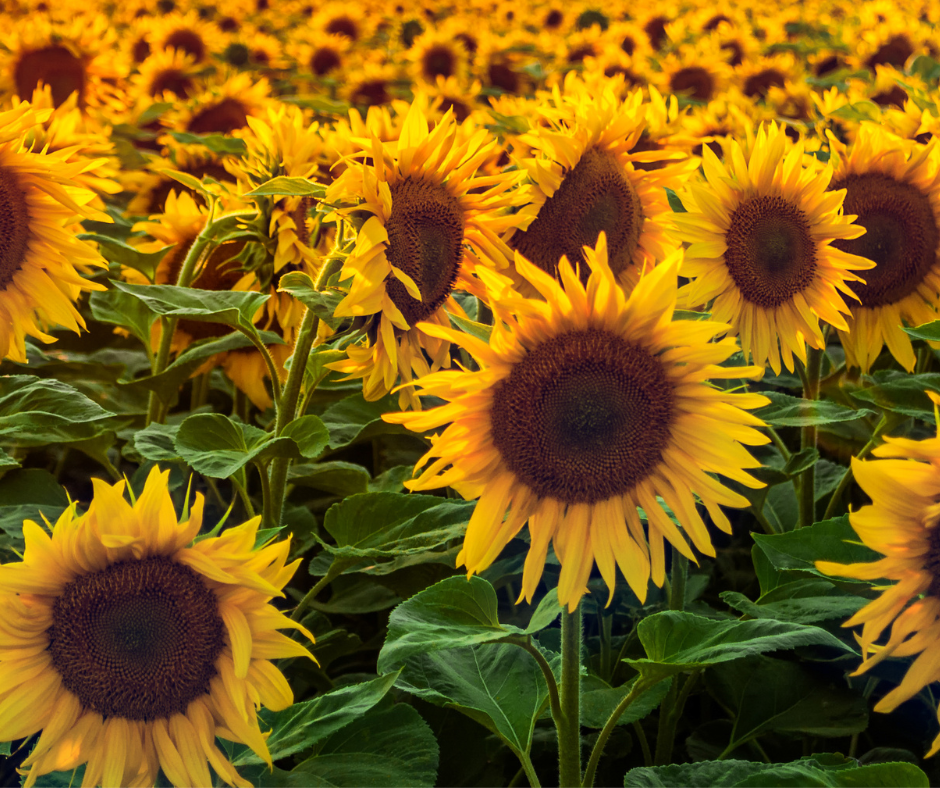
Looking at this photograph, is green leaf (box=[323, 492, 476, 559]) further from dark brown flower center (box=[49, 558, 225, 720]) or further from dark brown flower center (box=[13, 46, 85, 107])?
dark brown flower center (box=[13, 46, 85, 107])

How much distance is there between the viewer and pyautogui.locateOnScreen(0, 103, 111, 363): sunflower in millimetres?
1334

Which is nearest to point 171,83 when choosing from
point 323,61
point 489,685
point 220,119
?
point 220,119

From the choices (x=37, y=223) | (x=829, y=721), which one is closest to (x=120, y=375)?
(x=37, y=223)

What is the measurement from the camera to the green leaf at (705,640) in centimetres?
98


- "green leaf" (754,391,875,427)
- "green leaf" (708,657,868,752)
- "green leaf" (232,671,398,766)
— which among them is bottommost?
"green leaf" (232,671,398,766)

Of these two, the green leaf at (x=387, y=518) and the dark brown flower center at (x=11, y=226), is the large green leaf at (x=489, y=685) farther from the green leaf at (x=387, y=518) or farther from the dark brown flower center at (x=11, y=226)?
the dark brown flower center at (x=11, y=226)

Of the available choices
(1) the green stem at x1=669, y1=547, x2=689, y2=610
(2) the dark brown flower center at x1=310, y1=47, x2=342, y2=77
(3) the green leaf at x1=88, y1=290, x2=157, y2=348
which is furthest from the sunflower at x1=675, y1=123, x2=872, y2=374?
(2) the dark brown flower center at x1=310, y1=47, x2=342, y2=77

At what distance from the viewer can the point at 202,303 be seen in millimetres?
1393

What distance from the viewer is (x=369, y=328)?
125cm

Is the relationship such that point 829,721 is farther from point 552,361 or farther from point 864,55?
point 864,55

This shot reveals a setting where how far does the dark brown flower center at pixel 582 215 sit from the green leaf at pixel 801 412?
37cm

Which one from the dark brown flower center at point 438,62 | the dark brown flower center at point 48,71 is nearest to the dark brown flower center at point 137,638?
the dark brown flower center at point 48,71

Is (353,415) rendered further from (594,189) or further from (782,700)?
(782,700)

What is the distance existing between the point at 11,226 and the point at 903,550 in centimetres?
126
